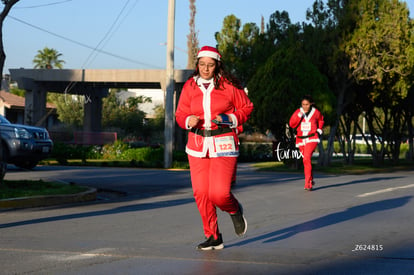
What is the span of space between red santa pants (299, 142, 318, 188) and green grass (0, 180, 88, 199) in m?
4.53

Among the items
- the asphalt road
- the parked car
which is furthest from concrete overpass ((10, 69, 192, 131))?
the asphalt road

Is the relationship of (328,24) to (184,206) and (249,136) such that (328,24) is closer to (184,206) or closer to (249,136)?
(184,206)

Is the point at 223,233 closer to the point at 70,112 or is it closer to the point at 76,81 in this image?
the point at 76,81

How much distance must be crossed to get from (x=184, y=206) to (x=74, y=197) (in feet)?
7.02

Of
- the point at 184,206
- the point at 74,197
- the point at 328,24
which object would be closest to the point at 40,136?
the point at 74,197

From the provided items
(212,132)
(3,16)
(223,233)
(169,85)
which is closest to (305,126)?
(3,16)

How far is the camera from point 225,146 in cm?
716

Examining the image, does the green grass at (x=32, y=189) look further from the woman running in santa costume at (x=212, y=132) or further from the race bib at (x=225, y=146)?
the race bib at (x=225, y=146)

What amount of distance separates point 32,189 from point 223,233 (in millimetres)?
6077

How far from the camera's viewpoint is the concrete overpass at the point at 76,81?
37.2 m

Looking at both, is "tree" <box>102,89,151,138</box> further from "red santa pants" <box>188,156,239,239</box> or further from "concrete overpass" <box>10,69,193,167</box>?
"red santa pants" <box>188,156,239,239</box>

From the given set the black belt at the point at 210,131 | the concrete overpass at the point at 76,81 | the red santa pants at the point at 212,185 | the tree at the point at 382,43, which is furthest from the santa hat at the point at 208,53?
the concrete overpass at the point at 76,81

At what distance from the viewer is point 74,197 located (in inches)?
514

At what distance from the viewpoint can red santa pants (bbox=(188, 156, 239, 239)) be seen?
7.12 m
